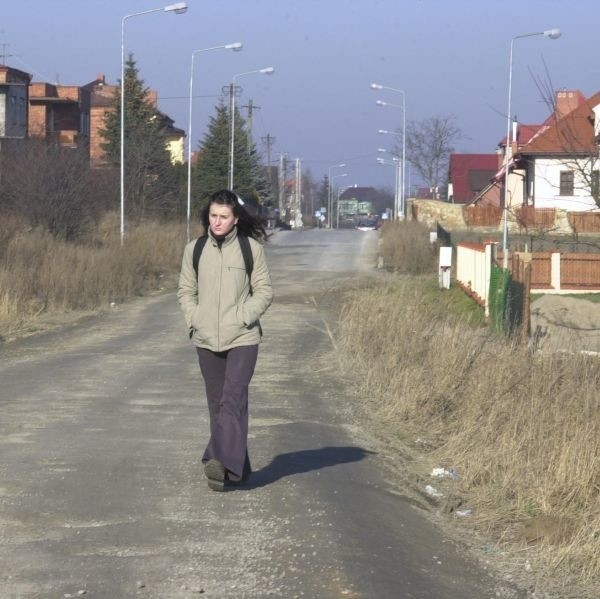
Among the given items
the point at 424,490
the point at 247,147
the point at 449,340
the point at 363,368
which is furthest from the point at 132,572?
the point at 247,147

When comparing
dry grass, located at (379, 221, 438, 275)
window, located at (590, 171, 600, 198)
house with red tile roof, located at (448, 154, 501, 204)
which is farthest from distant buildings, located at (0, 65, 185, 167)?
Answer: window, located at (590, 171, 600, 198)

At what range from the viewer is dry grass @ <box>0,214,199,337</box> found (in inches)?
846

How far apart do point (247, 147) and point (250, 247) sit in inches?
2739

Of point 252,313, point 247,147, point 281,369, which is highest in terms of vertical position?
point 247,147

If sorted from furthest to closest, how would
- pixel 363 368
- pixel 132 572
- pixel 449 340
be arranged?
pixel 363 368 < pixel 449 340 < pixel 132 572

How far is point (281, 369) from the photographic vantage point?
48.6 feet

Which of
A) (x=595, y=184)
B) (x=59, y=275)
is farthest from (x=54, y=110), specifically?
(x=595, y=184)

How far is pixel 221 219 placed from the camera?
22.9ft

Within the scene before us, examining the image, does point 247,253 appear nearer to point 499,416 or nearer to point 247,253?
point 247,253

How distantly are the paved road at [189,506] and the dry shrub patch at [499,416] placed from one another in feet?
1.79

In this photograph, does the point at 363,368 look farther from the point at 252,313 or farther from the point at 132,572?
the point at 132,572

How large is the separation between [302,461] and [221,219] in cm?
228

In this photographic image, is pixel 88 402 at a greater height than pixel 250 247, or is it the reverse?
pixel 250 247

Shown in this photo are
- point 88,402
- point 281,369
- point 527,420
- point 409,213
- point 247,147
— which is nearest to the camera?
point 527,420
